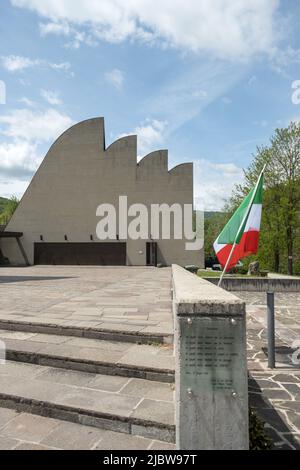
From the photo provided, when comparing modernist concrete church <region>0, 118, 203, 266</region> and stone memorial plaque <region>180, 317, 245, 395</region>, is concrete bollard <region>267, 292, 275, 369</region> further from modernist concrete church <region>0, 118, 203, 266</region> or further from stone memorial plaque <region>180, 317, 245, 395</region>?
modernist concrete church <region>0, 118, 203, 266</region>

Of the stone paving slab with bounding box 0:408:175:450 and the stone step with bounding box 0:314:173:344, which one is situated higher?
the stone step with bounding box 0:314:173:344

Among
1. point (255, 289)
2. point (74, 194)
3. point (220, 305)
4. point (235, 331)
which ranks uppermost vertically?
point (74, 194)

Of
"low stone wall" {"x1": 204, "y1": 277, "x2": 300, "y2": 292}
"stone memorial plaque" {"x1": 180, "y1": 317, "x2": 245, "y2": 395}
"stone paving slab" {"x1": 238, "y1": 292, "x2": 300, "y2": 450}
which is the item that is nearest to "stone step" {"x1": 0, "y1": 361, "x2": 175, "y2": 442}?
"stone memorial plaque" {"x1": 180, "y1": 317, "x2": 245, "y2": 395}

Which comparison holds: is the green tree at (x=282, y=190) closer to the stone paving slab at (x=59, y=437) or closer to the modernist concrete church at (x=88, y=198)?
the modernist concrete church at (x=88, y=198)

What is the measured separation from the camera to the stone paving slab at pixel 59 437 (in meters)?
2.89

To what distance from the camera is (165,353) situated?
435 centimetres

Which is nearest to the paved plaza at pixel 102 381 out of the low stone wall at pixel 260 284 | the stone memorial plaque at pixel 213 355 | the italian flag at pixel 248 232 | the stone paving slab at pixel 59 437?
the stone paving slab at pixel 59 437

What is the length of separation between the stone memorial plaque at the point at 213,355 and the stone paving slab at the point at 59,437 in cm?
81

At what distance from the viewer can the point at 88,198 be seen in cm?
3081

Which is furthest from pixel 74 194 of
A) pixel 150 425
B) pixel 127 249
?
pixel 150 425

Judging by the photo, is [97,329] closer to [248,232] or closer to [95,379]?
[95,379]

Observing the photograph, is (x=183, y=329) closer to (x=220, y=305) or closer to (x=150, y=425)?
(x=220, y=305)

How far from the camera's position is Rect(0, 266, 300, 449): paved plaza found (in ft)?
10.1
